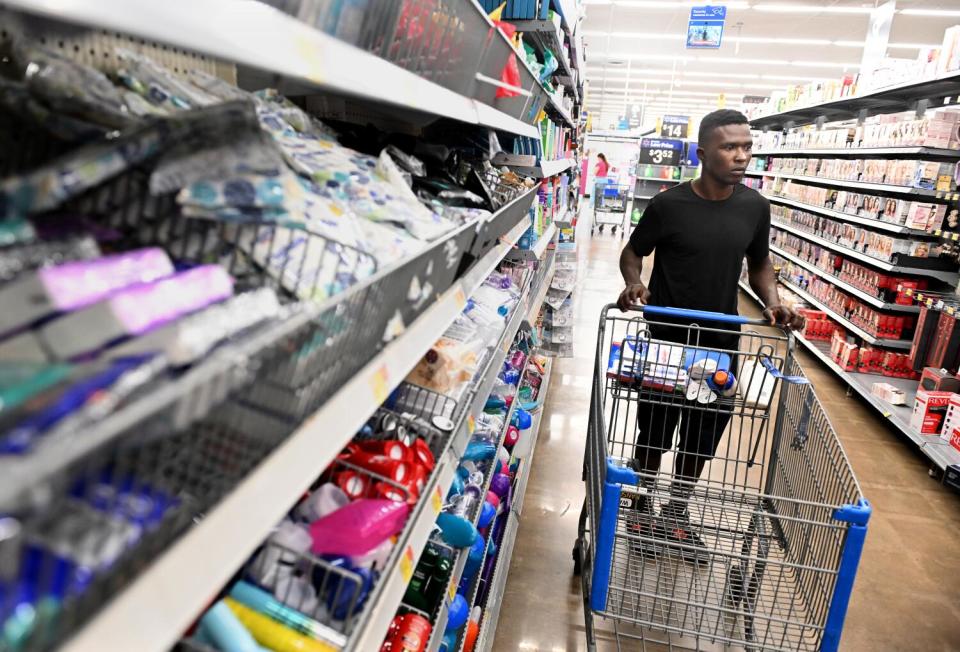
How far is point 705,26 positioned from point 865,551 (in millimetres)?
9054

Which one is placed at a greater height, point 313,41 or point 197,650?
point 313,41

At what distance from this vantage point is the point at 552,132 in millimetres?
4004

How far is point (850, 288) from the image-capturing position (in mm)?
5082

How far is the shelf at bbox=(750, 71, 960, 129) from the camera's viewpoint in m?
4.26

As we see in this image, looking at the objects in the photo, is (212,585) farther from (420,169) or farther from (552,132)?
(552,132)

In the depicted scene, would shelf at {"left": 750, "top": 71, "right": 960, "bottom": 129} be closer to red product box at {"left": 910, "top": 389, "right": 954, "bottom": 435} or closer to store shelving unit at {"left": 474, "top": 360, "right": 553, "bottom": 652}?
red product box at {"left": 910, "top": 389, "right": 954, "bottom": 435}

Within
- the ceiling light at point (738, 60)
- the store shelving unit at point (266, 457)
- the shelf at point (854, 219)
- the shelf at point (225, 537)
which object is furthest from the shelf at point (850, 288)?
the ceiling light at point (738, 60)

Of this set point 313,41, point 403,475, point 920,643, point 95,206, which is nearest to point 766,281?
point 920,643

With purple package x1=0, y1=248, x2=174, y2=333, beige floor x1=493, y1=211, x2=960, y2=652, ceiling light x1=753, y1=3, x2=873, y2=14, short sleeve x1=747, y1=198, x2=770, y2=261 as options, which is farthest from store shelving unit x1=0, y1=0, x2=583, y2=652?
ceiling light x1=753, y1=3, x2=873, y2=14

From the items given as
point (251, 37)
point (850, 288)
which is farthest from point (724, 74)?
point (251, 37)

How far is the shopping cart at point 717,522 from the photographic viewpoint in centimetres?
148

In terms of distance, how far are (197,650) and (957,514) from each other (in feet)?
12.1

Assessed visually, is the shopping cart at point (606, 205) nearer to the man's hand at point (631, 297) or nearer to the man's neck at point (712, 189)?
the man's neck at point (712, 189)

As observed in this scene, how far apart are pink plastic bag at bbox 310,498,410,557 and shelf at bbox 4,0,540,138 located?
0.63 m
